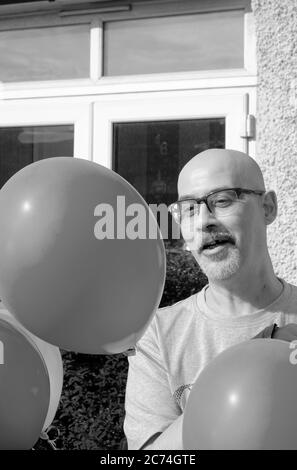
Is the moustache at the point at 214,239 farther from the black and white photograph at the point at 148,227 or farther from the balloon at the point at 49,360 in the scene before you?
the balloon at the point at 49,360

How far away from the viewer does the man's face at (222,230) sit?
71.2 inches

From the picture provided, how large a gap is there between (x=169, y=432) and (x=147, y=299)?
0.37 m

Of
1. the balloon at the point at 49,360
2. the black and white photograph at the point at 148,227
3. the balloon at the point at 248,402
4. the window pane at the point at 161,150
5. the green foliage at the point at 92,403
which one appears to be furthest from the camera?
the window pane at the point at 161,150

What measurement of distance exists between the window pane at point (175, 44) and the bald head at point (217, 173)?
1475mm

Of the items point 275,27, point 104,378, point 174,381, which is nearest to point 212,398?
point 174,381

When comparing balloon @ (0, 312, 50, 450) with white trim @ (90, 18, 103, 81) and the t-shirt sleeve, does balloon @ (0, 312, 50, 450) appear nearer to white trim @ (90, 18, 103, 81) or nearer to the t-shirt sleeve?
the t-shirt sleeve

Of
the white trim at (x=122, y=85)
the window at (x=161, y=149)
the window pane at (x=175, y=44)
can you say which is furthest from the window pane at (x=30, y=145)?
the window pane at (x=175, y=44)

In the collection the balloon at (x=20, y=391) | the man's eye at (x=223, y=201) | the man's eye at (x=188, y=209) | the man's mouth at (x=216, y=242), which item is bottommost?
the balloon at (x=20, y=391)

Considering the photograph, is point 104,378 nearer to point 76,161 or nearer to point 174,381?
point 174,381

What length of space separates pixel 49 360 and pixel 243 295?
0.55 m

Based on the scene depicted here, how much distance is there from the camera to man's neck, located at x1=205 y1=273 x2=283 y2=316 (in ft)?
6.12

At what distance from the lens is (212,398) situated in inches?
44.7

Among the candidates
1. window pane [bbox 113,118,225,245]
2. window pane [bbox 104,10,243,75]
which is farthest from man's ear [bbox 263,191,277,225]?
window pane [bbox 104,10,243,75]

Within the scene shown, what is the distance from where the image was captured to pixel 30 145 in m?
3.52
